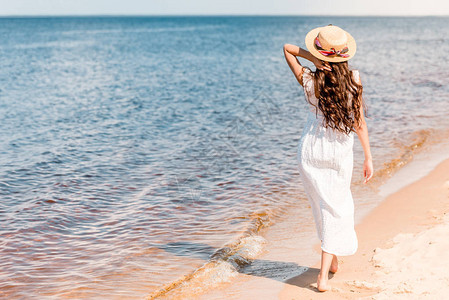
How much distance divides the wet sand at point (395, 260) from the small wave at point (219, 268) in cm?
71

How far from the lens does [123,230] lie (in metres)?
Answer: 6.25

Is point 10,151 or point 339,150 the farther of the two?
point 10,151

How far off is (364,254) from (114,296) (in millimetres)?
2516

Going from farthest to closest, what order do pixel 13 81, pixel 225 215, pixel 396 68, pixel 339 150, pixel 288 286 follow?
pixel 396 68
pixel 13 81
pixel 225 215
pixel 288 286
pixel 339 150

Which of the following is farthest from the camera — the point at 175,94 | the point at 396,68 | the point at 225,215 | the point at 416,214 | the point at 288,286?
the point at 396,68

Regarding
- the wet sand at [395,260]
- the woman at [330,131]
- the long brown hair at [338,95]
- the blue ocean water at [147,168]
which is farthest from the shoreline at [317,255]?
the long brown hair at [338,95]

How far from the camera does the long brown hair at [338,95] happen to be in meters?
3.82

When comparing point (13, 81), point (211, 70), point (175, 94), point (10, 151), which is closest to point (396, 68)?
point (211, 70)

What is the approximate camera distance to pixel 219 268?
16.3 ft

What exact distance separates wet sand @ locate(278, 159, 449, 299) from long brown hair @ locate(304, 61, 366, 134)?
1357 millimetres

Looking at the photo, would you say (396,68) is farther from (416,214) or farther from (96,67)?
(416,214)

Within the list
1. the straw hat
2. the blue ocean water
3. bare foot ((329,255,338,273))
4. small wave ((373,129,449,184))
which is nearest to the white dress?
the straw hat

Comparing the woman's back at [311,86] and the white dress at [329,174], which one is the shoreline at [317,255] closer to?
the white dress at [329,174]

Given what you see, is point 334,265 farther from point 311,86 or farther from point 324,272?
point 311,86
